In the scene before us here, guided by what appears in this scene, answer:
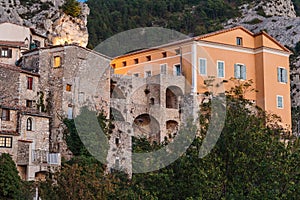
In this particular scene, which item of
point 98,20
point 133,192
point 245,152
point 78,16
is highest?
point 98,20

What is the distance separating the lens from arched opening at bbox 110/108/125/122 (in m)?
50.5

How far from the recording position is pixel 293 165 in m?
27.0

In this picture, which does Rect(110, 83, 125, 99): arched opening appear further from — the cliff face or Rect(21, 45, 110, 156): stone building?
the cliff face

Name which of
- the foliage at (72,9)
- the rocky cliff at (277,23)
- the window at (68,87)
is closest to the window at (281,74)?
the rocky cliff at (277,23)

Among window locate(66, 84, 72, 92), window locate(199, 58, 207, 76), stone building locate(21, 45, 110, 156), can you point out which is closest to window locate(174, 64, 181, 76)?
window locate(199, 58, 207, 76)

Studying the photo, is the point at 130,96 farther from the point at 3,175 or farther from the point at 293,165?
the point at 293,165

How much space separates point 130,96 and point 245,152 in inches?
1074

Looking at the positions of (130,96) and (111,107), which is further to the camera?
(130,96)

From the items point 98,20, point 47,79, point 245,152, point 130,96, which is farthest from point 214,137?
point 98,20

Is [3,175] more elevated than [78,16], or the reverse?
[78,16]

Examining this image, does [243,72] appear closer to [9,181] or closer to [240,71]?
[240,71]

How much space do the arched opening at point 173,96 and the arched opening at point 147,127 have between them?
3.61 meters

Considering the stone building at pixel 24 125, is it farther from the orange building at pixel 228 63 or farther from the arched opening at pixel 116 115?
the orange building at pixel 228 63

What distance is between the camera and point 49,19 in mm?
62875
